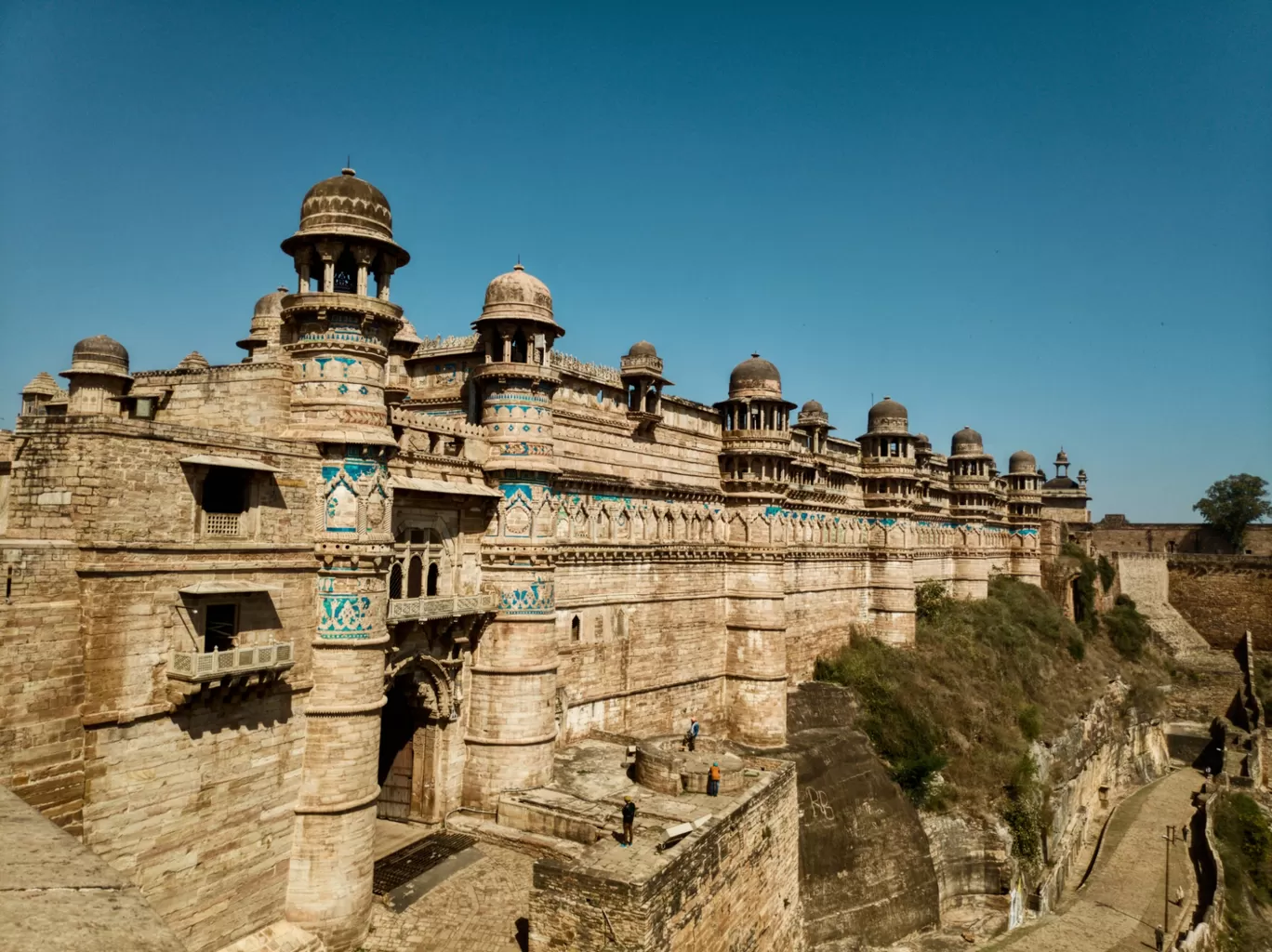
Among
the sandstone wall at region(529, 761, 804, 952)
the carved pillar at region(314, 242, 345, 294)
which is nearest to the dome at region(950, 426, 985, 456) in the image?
the sandstone wall at region(529, 761, 804, 952)

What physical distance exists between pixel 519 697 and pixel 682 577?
28.5ft

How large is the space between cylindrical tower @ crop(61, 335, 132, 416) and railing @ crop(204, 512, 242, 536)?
39.9 ft

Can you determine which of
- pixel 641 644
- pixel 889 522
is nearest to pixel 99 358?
pixel 641 644

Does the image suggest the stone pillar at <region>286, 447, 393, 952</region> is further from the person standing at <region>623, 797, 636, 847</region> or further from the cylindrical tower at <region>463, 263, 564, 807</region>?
the person standing at <region>623, 797, 636, 847</region>

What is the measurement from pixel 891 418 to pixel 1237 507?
54.2m

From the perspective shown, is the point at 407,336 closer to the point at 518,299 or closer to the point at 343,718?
the point at 518,299

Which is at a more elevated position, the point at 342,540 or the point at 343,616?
the point at 342,540

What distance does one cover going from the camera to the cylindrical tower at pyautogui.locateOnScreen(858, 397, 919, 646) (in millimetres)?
37719

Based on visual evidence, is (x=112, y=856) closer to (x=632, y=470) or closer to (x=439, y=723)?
(x=439, y=723)

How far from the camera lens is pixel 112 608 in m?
11.1

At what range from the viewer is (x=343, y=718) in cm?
1402

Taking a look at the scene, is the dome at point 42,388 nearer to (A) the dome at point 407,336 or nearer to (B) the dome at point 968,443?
(A) the dome at point 407,336

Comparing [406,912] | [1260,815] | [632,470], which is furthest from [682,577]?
[1260,815]

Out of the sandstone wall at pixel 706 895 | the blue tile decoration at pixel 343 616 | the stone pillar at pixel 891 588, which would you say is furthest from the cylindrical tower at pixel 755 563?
the blue tile decoration at pixel 343 616
